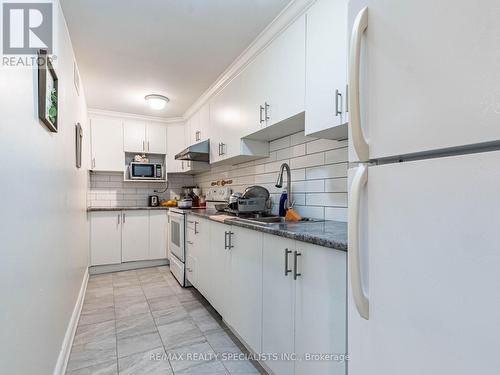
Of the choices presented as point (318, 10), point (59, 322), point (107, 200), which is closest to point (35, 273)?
point (59, 322)

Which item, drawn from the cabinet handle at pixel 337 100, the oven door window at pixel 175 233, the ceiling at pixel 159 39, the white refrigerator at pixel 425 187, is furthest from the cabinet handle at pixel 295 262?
the oven door window at pixel 175 233

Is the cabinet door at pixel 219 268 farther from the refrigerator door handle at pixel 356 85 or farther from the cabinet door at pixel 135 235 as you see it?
the cabinet door at pixel 135 235

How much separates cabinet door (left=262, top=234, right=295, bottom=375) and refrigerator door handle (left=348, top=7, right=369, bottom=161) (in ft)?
2.21

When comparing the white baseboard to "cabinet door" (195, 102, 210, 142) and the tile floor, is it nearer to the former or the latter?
the tile floor

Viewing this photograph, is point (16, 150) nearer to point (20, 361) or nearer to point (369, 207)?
point (20, 361)

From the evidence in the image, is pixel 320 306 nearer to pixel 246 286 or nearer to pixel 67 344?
pixel 246 286

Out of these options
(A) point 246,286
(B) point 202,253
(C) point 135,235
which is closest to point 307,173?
(A) point 246,286

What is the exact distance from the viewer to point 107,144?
391 centimetres

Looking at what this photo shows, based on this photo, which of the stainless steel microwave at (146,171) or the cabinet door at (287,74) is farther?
the stainless steel microwave at (146,171)

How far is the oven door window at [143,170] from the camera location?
4.02 metres

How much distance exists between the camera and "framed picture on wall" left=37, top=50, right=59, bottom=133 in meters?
1.19

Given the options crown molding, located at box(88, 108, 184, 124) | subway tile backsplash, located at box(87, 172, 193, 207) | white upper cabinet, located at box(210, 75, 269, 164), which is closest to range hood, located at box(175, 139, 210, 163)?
white upper cabinet, located at box(210, 75, 269, 164)

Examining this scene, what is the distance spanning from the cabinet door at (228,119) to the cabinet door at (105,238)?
71.4 inches

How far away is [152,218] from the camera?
394 cm
